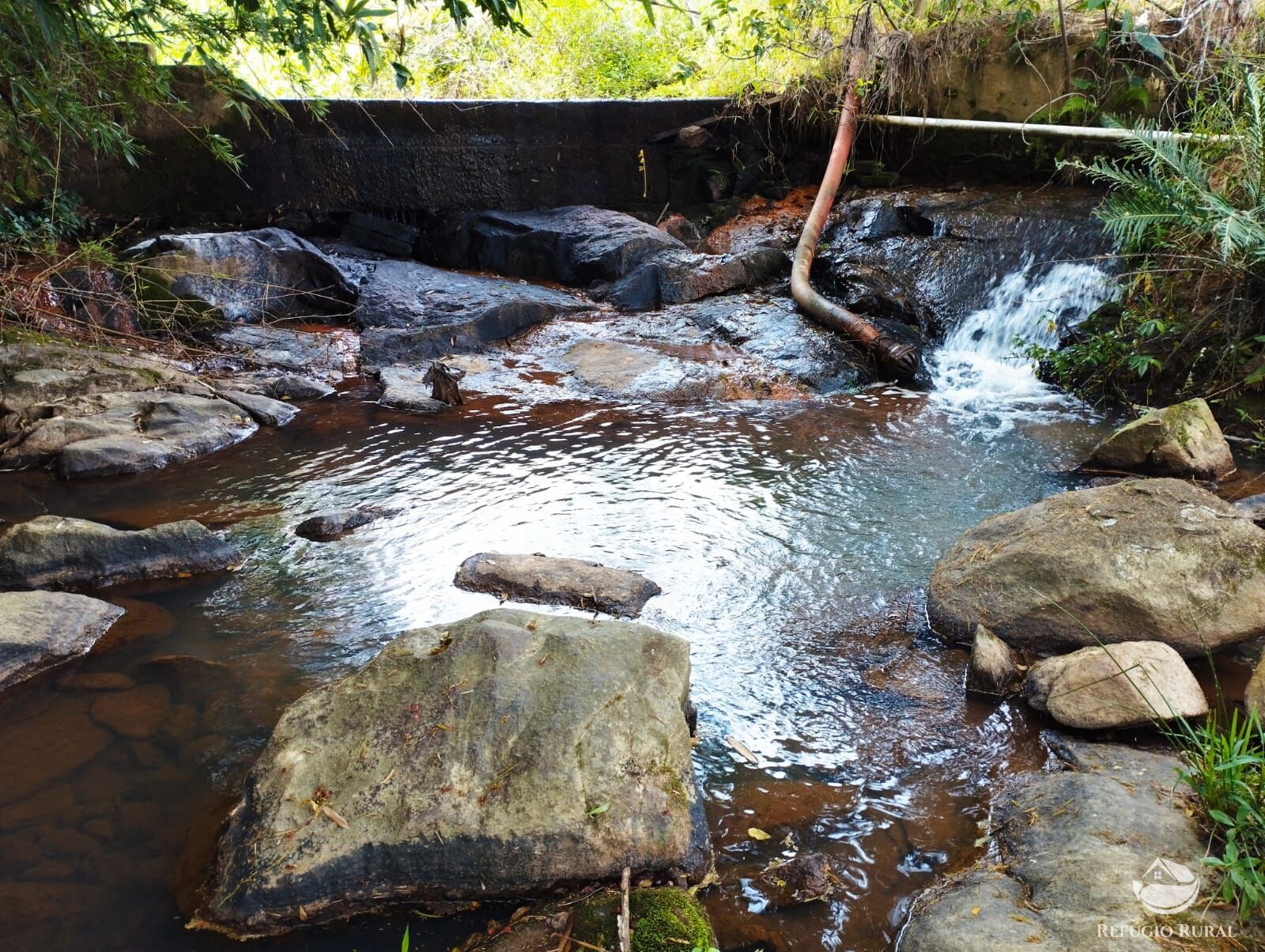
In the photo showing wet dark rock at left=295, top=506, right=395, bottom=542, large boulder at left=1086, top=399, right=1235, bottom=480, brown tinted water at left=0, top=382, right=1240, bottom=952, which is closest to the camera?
brown tinted water at left=0, top=382, right=1240, bottom=952

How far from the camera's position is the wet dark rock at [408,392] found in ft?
21.7

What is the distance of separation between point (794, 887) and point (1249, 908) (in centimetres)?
101

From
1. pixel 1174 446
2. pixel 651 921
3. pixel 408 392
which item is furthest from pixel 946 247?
pixel 651 921

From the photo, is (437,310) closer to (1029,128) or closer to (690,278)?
(690,278)

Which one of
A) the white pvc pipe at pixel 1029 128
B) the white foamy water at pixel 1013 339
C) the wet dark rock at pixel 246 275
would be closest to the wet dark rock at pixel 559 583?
the white foamy water at pixel 1013 339

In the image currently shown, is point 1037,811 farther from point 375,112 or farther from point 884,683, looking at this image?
point 375,112

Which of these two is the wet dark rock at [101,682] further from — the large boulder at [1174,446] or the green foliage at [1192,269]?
the green foliage at [1192,269]

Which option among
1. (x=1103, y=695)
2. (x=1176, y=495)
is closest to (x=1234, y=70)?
(x=1176, y=495)

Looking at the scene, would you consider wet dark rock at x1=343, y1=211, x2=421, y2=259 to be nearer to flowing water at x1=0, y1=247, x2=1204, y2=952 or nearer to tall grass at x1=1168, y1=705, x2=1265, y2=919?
flowing water at x1=0, y1=247, x2=1204, y2=952

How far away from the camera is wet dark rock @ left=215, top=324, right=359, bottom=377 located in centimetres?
745

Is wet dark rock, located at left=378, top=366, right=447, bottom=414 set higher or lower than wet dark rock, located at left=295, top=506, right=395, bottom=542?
higher

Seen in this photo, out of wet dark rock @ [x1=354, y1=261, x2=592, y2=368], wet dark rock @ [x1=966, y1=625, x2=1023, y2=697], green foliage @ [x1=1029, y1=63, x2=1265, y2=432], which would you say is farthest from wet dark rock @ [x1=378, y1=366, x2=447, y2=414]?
green foliage @ [x1=1029, y1=63, x2=1265, y2=432]

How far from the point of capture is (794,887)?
2.33 meters

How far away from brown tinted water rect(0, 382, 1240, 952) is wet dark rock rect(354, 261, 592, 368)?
1425 millimetres
